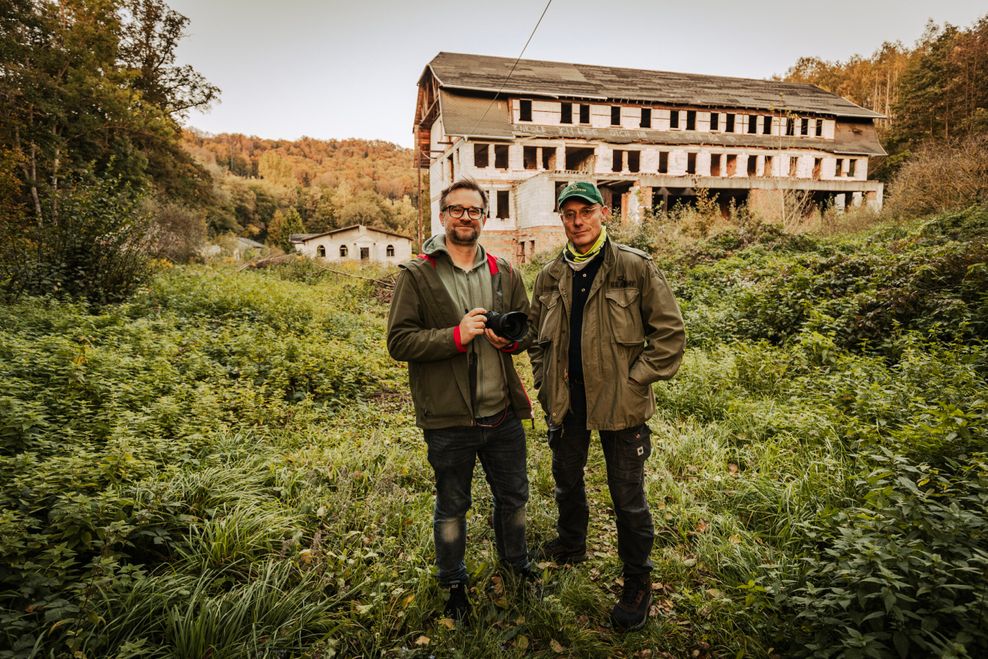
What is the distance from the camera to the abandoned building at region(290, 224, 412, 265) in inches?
1436

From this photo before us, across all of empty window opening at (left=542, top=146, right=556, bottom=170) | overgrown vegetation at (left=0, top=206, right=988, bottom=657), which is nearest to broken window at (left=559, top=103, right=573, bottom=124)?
empty window opening at (left=542, top=146, right=556, bottom=170)

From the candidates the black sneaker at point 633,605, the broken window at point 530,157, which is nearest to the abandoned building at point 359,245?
the broken window at point 530,157

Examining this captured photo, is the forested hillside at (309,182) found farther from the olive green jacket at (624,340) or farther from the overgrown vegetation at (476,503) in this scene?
the olive green jacket at (624,340)

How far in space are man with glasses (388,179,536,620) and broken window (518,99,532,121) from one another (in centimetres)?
2599

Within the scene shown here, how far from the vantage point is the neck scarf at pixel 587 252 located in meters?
2.61

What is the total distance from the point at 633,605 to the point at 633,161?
29.4 metres

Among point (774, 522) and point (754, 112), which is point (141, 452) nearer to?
point (774, 522)

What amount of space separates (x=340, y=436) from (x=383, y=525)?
5.27 feet

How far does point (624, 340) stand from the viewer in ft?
8.16

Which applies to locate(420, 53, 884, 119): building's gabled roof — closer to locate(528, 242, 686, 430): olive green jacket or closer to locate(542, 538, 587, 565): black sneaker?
locate(528, 242, 686, 430): olive green jacket

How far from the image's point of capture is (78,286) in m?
7.32

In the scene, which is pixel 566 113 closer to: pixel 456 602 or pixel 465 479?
pixel 465 479

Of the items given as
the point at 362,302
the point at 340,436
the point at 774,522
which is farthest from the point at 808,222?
the point at 340,436

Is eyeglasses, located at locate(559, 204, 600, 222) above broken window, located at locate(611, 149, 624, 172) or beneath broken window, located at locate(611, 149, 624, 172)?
beneath
